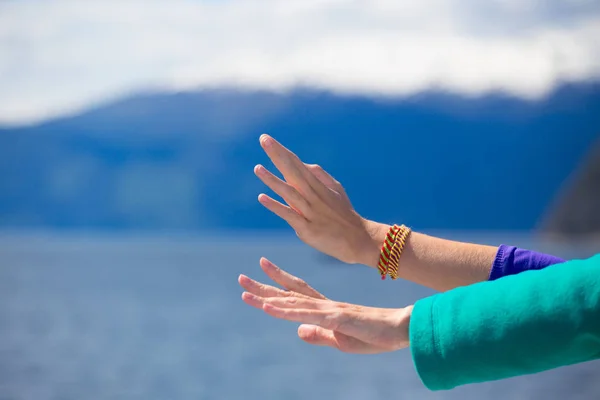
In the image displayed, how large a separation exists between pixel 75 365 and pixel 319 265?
4269cm

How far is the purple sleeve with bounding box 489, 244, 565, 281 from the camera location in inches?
63.3

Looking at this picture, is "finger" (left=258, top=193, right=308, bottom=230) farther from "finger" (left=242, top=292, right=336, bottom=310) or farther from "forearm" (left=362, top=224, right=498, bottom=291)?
"finger" (left=242, top=292, right=336, bottom=310)

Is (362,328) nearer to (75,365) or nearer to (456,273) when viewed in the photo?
(456,273)

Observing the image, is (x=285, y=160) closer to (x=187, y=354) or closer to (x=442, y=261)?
(x=442, y=261)

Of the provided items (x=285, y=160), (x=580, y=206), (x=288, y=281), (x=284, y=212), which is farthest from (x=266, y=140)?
(x=580, y=206)

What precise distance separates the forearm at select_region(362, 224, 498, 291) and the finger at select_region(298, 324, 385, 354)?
385 millimetres

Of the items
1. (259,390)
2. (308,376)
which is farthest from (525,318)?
(308,376)

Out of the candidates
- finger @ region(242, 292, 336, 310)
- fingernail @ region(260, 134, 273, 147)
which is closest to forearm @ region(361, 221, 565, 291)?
fingernail @ region(260, 134, 273, 147)

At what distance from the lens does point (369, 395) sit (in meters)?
12.5

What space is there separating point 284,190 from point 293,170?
4cm

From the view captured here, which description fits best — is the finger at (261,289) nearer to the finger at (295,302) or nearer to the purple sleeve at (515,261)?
the finger at (295,302)

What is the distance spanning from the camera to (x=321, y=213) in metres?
1.72

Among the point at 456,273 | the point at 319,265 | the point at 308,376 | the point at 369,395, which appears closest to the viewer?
the point at 456,273

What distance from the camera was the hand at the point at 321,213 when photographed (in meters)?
1.67
